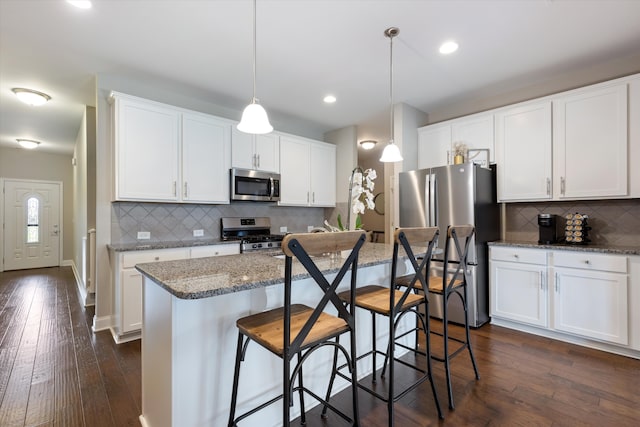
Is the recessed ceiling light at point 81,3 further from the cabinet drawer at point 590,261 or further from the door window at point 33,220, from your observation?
the door window at point 33,220

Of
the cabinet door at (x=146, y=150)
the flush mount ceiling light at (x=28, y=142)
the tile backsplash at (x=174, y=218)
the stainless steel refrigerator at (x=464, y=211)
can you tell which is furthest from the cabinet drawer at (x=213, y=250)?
the flush mount ceiling light at (x=28, y=142)

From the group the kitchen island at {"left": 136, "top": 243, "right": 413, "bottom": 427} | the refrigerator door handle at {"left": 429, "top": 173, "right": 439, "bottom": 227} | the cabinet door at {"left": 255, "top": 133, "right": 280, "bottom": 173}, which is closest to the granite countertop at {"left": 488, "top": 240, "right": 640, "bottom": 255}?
the refrigerator door handle at {"left": 429, "top": 173, "right": 439, "bottom": 227}

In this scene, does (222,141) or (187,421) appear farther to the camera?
(222,141)

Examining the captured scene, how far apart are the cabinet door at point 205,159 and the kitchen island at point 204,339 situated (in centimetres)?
195

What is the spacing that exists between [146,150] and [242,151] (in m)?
1.12

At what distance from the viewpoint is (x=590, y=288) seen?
265 cm

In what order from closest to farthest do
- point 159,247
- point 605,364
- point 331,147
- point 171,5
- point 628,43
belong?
point 171,5, point 605,364, point 628,43, point 159,247, point 331,147

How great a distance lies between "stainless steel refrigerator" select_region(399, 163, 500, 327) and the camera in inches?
124

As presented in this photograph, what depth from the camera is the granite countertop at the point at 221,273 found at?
115cm

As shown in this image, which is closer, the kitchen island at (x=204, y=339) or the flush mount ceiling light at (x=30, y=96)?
the kitchen island at (x=204, y=339)

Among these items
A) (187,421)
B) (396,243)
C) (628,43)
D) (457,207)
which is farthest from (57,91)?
(628,43)

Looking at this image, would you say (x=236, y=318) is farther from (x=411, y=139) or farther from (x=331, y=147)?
(x=331, y=147)

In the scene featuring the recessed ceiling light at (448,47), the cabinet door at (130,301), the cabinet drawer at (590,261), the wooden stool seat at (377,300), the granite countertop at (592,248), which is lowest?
the cabinet door at (130,301)

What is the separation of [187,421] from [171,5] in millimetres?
2553
